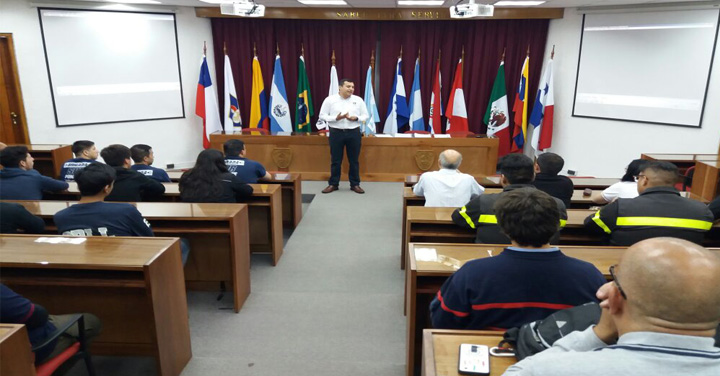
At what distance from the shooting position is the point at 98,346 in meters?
2.43

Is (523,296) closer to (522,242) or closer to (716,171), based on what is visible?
(522,242)

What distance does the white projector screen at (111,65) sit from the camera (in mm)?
6168

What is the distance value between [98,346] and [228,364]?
70 cm

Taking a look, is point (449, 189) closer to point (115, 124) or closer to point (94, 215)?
point (94, 215)

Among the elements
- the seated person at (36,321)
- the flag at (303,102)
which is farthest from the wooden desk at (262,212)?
the flag at (303,102)

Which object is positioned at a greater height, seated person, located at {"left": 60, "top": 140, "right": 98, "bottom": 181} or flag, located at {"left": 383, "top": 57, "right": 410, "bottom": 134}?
flag, located at {"left": 383, "top": 57, "right": 410, "bottom": 134}

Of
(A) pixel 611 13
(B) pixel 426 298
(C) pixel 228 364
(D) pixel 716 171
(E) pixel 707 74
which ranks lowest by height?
(C) pixel 228 364

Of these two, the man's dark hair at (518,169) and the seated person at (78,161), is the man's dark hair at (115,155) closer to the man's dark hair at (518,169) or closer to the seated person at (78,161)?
the seated person at (78,161)

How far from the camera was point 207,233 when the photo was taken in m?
2.97

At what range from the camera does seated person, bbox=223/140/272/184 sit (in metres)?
3.92

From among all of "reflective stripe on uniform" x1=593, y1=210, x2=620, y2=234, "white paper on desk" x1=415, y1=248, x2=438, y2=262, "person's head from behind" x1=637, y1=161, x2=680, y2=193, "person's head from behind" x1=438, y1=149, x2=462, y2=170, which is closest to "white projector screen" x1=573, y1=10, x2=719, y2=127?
"person's head from behind" x1=637, y1=161, x2=680, y2=193

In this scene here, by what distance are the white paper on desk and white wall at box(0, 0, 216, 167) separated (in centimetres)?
610

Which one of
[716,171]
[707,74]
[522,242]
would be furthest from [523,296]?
[707,74]

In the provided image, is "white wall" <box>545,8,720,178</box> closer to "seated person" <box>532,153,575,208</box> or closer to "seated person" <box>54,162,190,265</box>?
"seated person" <box>532,153,575,208</box>
